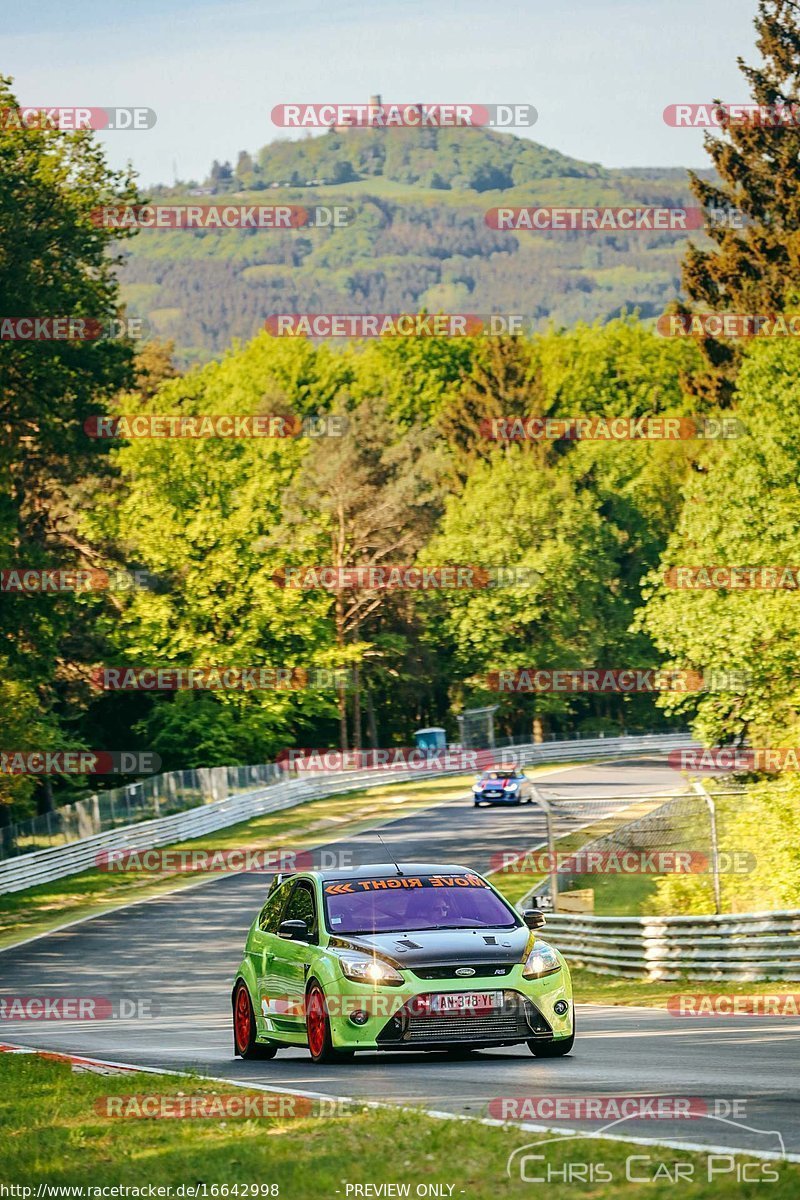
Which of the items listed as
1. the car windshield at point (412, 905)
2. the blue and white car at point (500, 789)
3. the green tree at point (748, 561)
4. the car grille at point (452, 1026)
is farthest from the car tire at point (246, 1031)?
the blue and white car at point (500, 789)

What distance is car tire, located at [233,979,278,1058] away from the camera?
14328mm

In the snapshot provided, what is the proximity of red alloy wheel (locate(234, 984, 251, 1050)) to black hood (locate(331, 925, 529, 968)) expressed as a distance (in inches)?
69.2

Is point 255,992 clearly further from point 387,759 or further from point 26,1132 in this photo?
point 387,759

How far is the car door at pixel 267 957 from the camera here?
45.6ft

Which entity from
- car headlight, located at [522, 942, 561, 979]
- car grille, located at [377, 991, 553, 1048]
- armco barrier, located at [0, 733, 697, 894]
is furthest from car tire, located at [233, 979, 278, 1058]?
armco barrier, located at [0, 733, 697, 894]

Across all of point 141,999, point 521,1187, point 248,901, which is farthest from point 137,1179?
point 248,901

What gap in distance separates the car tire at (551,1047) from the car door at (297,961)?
5.57ft

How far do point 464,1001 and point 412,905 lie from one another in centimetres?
134

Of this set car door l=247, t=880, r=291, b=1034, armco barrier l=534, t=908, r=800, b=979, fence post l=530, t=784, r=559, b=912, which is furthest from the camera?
fence post l=530, t=784, r=559, b=912

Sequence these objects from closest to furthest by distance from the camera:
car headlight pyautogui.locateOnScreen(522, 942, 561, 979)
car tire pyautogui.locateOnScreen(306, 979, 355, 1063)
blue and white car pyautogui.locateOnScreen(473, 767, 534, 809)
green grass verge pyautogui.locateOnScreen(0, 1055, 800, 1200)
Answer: green grass verge pyautogui.locateOnScreen(0, 1055, 800, 1200) < car headlight pyautogui.locateOnScreen(522, 942, 561, 979) < car tire pyautogui.locateOnScreen(306, 979, 355, 1063) < blue and white car pyautogui.locateOnScreen(473, 767, 534, 809)

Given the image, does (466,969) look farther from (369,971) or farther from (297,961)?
(297,961)

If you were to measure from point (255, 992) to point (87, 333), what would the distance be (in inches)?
1459

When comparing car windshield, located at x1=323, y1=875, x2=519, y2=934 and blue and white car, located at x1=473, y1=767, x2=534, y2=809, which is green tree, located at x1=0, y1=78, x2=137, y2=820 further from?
car windshield, located at x1=323, y1=875, x2=519, y2=934

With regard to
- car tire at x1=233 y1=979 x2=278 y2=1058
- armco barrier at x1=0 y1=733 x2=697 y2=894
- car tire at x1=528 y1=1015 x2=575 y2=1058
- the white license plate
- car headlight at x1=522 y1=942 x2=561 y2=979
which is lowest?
armco barrier at x1=0 y1=733 x2=697 y2=894
